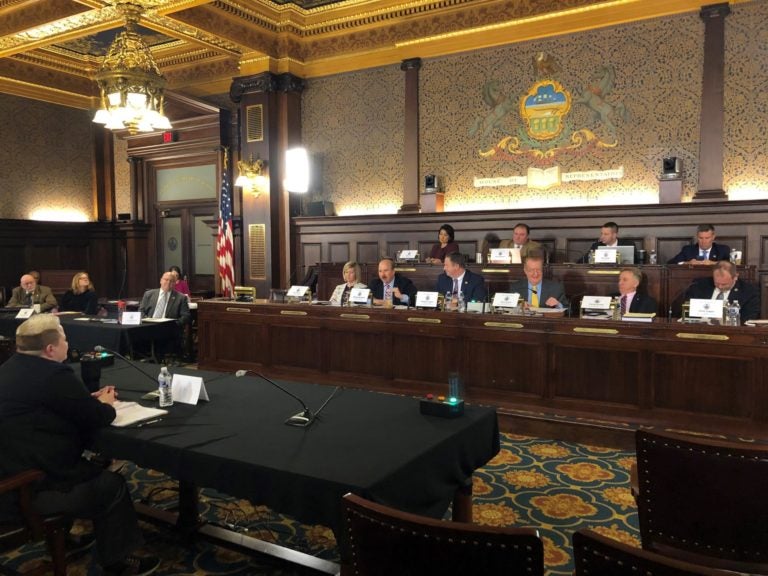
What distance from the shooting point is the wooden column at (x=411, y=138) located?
28.9 feet

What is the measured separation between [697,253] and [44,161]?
33.8 feet

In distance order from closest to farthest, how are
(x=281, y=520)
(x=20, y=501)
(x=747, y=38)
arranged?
(x=20, y=501) < (x=281, y=520) < (x=747, y=38)

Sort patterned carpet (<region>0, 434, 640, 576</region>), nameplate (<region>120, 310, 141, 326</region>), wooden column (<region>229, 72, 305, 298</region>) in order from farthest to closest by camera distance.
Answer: wooden column (<region>229, 72, 305, 298</region>)
nameplate (<region>120, 310, 141, 326</region>)
patterned carpet (<region>0, 434, 640, 576</region>)

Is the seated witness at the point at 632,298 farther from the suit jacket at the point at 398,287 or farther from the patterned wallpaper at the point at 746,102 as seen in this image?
the patterned wallpaper at the point at 746,102

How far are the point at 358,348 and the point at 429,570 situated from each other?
14.0ft

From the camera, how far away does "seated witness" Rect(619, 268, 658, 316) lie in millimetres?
5113

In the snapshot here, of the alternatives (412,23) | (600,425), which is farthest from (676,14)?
(600,425)

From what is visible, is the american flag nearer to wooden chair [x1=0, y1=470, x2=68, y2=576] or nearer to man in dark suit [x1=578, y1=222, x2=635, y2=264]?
man in dark suit [x1=578, y1=222, x2=635, y2=264]

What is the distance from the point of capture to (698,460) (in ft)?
6.28

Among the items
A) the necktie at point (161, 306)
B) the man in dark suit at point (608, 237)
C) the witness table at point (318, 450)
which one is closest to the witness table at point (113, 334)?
the necktie at point (161, 306)

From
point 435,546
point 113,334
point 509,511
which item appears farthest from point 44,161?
point 435,546

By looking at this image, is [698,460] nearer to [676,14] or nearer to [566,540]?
[566,540]

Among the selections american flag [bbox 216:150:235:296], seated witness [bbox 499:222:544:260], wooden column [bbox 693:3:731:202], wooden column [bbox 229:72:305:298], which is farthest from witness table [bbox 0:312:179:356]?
wooden column [bbox 693:3:731:202]

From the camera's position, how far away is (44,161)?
10719 mm
